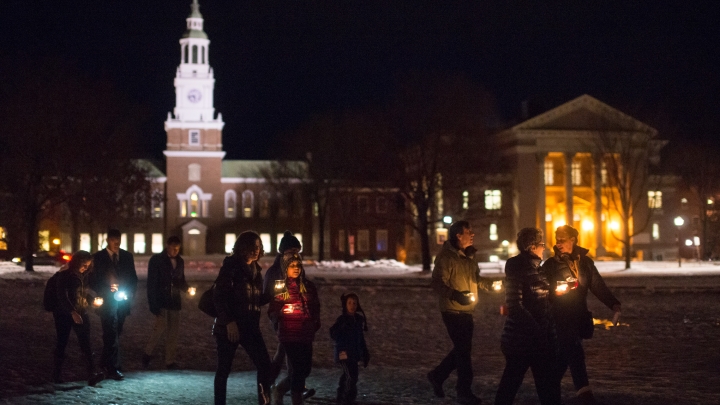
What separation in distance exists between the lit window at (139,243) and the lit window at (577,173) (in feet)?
125

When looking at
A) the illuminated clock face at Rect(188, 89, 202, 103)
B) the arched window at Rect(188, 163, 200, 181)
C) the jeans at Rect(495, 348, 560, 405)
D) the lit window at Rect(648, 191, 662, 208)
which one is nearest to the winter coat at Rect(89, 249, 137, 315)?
the jeans at Rect(495, 348, 560, 405)

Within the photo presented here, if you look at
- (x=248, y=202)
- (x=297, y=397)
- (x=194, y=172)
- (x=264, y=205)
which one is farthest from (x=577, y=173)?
(x=297, y=397)

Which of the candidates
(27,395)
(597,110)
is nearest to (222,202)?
(597,110)

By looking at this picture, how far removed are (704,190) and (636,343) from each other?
55271mm

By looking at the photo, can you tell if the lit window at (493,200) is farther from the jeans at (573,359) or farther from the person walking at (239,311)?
the person walking at (239,311)

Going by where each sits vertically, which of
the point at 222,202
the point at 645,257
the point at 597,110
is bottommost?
the point at 645,257

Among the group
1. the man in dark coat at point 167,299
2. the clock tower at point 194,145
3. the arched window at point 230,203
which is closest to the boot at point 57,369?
the man in dark coat at point 167,299

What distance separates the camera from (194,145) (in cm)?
7831

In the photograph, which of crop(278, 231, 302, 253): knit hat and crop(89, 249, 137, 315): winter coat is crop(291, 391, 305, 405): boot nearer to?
crop(278, 231, 302, 253): knit hat

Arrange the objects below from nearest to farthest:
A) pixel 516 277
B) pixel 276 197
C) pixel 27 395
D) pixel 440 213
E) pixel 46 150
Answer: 1. pixel 516 277
2. pixel 27 395
3. pixel 46 150
4. pixel 440 213
5. pixel 276 197

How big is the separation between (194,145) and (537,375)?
237 ft

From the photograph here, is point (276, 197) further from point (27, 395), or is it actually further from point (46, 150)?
point (27, 395)

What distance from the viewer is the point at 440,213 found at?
→ 5844 centimetres

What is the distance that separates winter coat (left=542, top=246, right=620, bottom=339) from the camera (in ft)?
29.9
